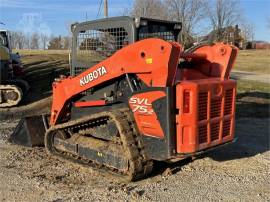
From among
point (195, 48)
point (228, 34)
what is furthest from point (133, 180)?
point (228, 34)

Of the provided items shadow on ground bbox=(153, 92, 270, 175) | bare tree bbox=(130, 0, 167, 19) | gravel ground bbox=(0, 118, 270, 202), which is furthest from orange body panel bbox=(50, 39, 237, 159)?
bare tree bbox=(130, 0, 167, 19)

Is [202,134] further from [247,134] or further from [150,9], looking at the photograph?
[150,9]

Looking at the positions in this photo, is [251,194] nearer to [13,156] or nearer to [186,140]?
[186,140]

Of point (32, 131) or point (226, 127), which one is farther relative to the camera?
point (32, 131)

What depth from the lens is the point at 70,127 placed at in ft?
23.4

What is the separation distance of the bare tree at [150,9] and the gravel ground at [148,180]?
2886 centimetres

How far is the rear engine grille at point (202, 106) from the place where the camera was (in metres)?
5.68

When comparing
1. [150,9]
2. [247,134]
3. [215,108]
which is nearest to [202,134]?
[215,108]

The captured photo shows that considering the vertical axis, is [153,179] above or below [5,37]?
below

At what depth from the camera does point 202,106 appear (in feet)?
18.8

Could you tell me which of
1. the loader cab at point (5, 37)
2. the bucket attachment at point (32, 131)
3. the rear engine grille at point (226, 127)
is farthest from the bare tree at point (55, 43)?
the rear engine grille at point (226, 127)

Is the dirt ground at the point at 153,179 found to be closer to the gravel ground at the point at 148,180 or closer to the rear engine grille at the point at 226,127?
the gravel ground at the point at 148,180

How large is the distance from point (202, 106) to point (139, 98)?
0.79 m

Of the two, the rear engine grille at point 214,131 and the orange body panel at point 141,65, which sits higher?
the orange body panel at point 141,65
